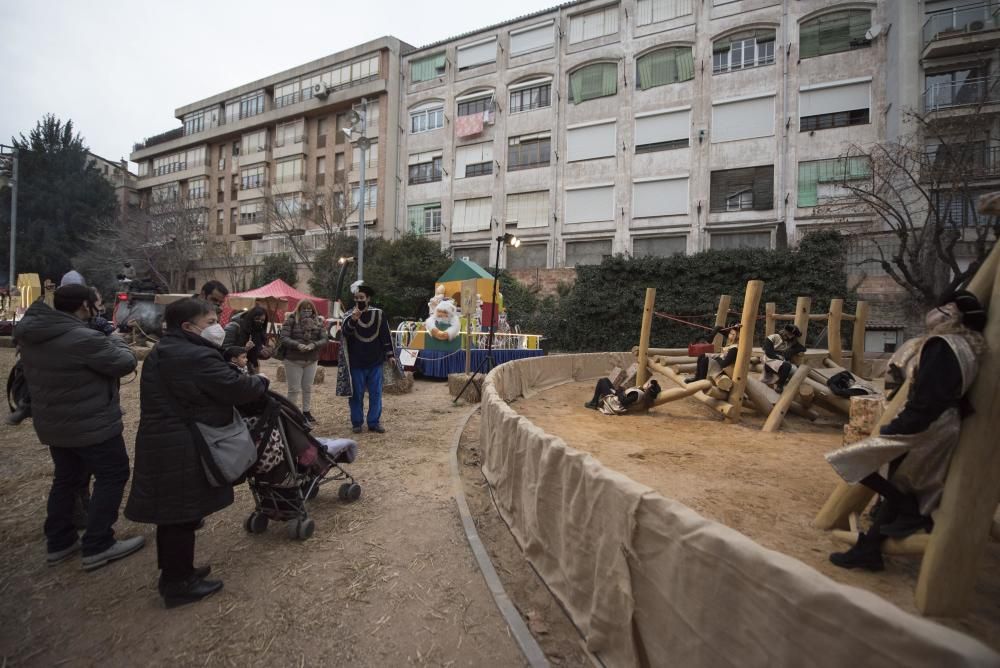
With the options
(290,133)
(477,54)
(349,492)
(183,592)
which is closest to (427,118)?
(477,54)

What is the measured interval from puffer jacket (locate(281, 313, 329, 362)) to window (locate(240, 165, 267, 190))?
37.7m

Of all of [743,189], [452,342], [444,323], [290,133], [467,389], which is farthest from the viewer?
[290,133]

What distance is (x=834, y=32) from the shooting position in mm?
22266

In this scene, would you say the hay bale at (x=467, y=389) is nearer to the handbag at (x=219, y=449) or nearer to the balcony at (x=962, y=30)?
the handbag at (x=219, y=449)

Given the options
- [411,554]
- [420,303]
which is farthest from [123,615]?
[420,303]

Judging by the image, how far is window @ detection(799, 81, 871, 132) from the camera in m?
21.8

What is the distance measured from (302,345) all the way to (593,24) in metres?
28.6

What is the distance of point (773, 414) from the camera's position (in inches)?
282

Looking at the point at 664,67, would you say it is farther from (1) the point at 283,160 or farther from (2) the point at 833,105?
(1) the point at 283,160

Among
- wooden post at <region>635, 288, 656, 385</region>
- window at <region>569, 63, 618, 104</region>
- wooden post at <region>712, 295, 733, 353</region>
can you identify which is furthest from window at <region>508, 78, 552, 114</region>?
wooden post at <region>635, 288, 656, 385</region>

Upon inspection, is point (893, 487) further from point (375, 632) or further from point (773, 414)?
point (773, 414)

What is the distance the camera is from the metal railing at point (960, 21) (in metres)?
19.0

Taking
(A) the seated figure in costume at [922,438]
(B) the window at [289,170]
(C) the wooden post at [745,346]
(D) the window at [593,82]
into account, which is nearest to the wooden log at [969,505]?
(A) the seated figure in costume at [922,438]

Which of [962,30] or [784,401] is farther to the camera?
[962,30]
